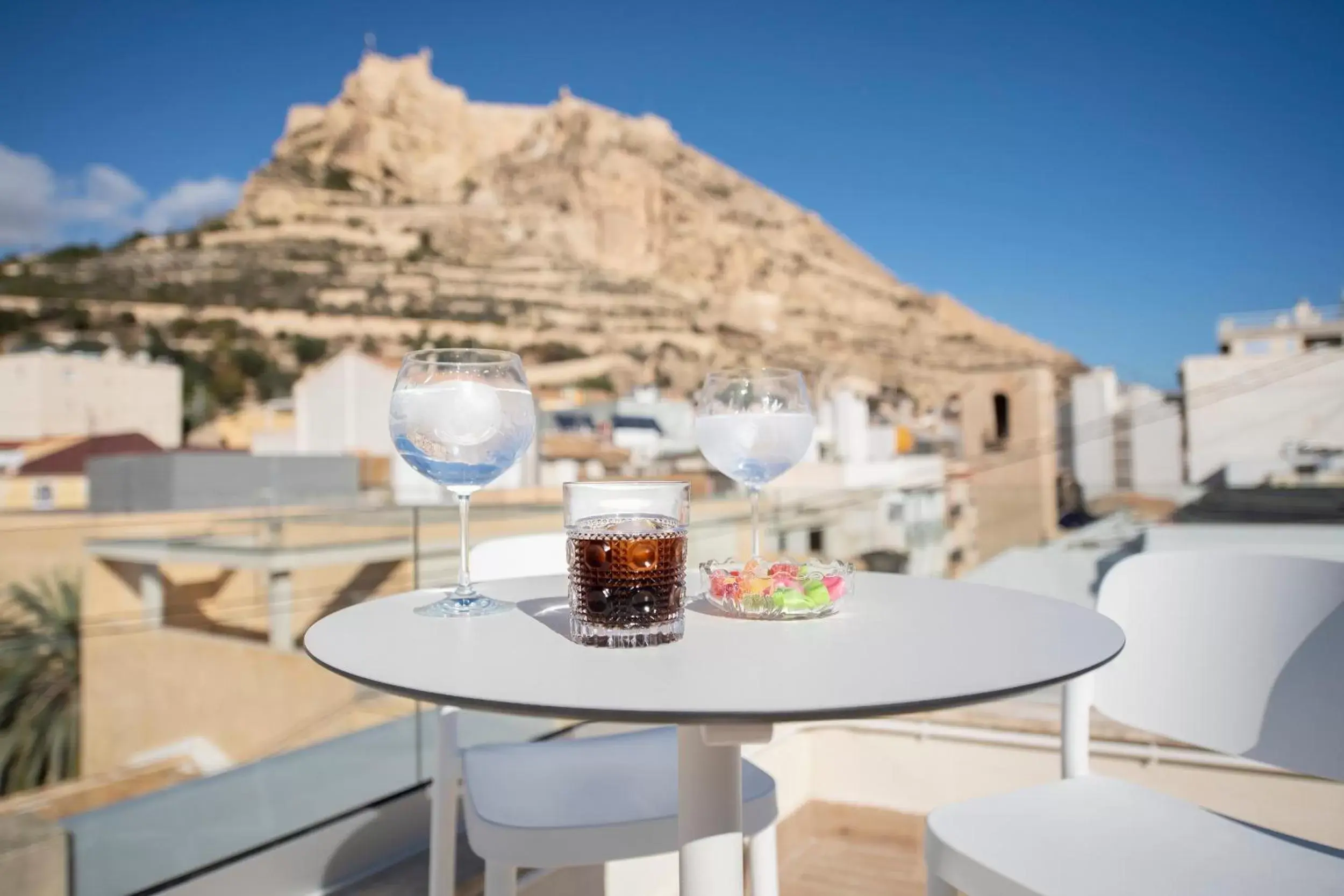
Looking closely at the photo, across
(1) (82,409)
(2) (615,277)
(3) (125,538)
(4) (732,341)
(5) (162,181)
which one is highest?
(5) (162,181)

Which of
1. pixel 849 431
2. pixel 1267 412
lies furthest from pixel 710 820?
pixel 1267 412

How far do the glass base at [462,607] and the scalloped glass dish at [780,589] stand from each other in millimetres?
132

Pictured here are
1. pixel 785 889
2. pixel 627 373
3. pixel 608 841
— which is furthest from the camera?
pixel 627 373

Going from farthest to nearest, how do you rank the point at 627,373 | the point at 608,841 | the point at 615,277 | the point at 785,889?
1. the point at 615,277
2. the point at 627,373
3. the point at 785,889
4. the point at 608,841

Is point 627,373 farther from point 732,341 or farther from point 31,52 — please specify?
point 31,52

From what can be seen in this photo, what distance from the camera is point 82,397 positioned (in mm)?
19453

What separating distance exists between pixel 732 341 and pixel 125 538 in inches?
1020

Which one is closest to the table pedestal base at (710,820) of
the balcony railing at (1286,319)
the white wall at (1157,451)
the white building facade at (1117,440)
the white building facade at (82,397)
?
the white building facade at (1117,440)

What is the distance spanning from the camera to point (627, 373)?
26719mm

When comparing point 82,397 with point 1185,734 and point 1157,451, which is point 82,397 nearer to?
point 1157,451

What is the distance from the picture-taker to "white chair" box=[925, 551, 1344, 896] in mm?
538

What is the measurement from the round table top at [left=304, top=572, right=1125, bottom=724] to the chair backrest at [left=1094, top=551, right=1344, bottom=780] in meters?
0.19

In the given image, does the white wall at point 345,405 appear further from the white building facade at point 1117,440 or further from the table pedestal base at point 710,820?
the table pedestal base at point 710,820

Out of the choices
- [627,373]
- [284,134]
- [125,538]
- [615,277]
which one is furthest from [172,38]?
[125,538]
